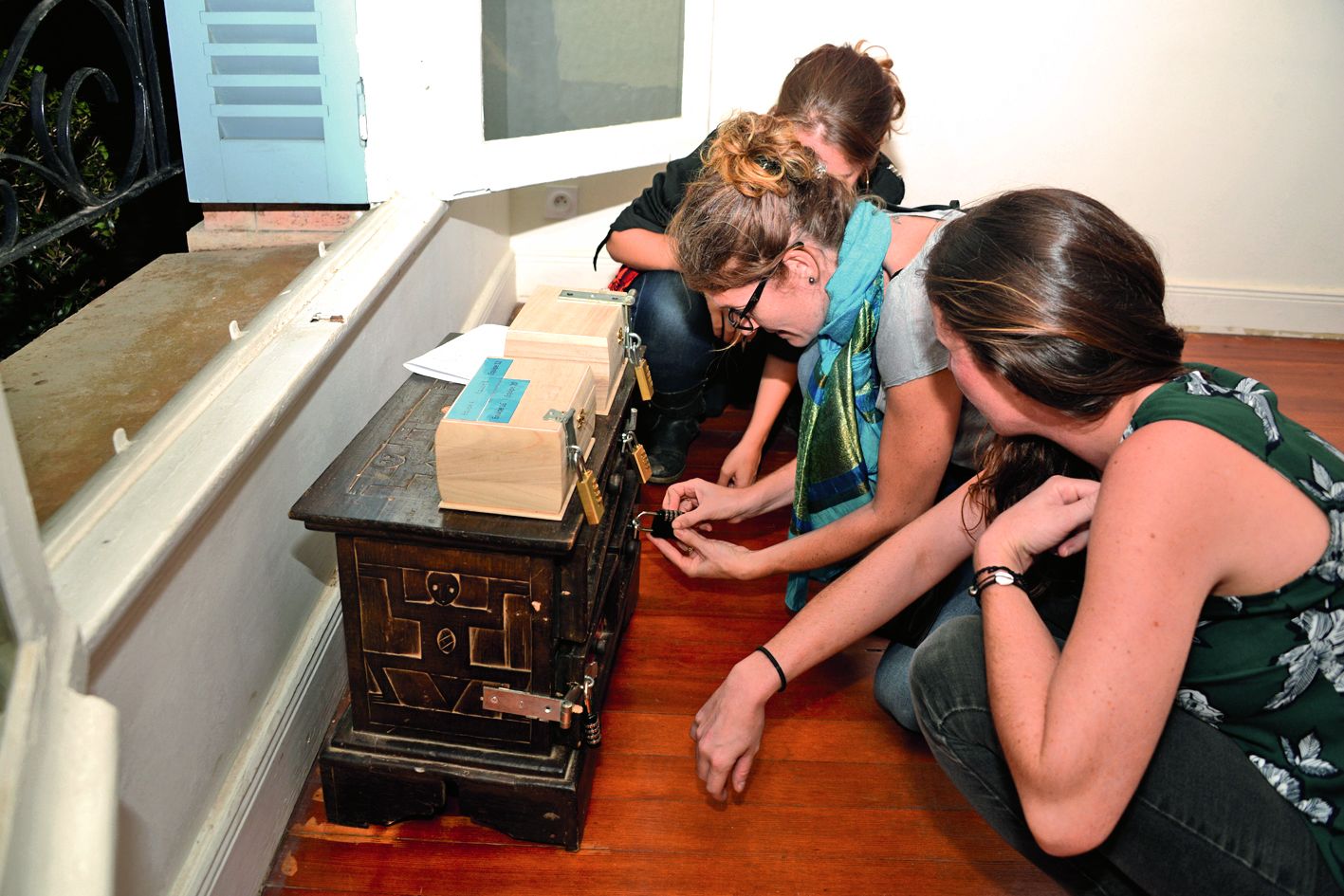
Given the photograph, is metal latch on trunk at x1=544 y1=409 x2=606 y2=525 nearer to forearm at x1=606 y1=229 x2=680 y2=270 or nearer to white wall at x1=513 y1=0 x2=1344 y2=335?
forearm at x1=606 y1=229 x2=680 y2=270

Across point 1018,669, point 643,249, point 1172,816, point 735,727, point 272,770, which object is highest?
point 643,249

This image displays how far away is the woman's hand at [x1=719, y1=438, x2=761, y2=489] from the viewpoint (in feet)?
6.70

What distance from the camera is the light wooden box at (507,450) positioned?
47.3 inches

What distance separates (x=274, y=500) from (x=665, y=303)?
1088 millimetres

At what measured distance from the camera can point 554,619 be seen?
1320mm

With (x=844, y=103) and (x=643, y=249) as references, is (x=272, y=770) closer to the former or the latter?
(x=643, y=249)

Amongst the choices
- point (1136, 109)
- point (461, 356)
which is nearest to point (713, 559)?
point (461, 356)

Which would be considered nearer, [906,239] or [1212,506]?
[1212,506]

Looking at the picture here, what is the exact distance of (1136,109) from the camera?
10.3 ft

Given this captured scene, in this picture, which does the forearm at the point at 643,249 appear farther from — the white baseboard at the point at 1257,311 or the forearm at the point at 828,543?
the white baseboard at the point at 1257,311

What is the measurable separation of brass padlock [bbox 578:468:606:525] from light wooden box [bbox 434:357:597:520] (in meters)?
0.02

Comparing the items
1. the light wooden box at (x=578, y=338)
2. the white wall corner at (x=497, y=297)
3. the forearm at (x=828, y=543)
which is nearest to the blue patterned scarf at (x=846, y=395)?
the forearm at (x=828, y=543)

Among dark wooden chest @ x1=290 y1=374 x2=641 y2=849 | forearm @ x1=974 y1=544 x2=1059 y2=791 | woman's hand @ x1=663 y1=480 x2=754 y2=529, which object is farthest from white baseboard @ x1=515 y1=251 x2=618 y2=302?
forearm @ x1=974 y1=544 x2=1059 y2=791

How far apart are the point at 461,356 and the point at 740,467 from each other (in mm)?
635
